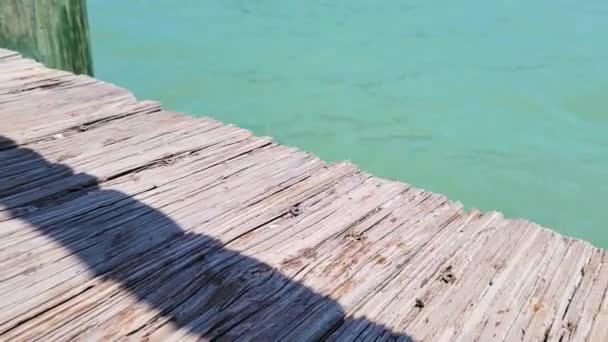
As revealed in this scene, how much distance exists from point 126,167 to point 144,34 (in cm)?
768

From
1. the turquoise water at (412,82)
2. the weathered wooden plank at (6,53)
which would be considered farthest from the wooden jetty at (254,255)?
the turquoise water at (412,82)

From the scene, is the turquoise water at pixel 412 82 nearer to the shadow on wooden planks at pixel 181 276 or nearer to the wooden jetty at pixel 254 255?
the wooden jetty at pixel 254 255

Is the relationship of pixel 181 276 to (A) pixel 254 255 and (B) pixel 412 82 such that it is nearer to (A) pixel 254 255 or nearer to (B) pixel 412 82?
(A) pixel 254 255

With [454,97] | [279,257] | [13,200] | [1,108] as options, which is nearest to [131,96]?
[1,108]

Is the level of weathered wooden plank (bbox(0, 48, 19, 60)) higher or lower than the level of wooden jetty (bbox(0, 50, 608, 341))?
lower

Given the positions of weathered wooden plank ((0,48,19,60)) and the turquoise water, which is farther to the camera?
the turquoise water

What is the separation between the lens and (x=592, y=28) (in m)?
9.52

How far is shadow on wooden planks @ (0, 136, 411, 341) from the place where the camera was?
1.27m

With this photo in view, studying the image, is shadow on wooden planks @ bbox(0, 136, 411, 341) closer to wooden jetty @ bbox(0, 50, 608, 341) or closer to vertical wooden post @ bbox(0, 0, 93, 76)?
wooden jetty @ bbox(0, 50, 608, 341)

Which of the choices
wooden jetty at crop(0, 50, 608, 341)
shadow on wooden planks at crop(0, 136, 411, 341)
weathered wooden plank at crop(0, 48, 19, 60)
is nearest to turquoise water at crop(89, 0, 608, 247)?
weathered wooden plank at crop(0, 48, 19, 60)

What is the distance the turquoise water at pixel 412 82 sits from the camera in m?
6.35

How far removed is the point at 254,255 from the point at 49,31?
2.21m

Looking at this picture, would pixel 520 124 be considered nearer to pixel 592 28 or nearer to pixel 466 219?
pixel 592 28

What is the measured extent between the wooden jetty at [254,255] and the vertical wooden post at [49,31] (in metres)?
1.18
